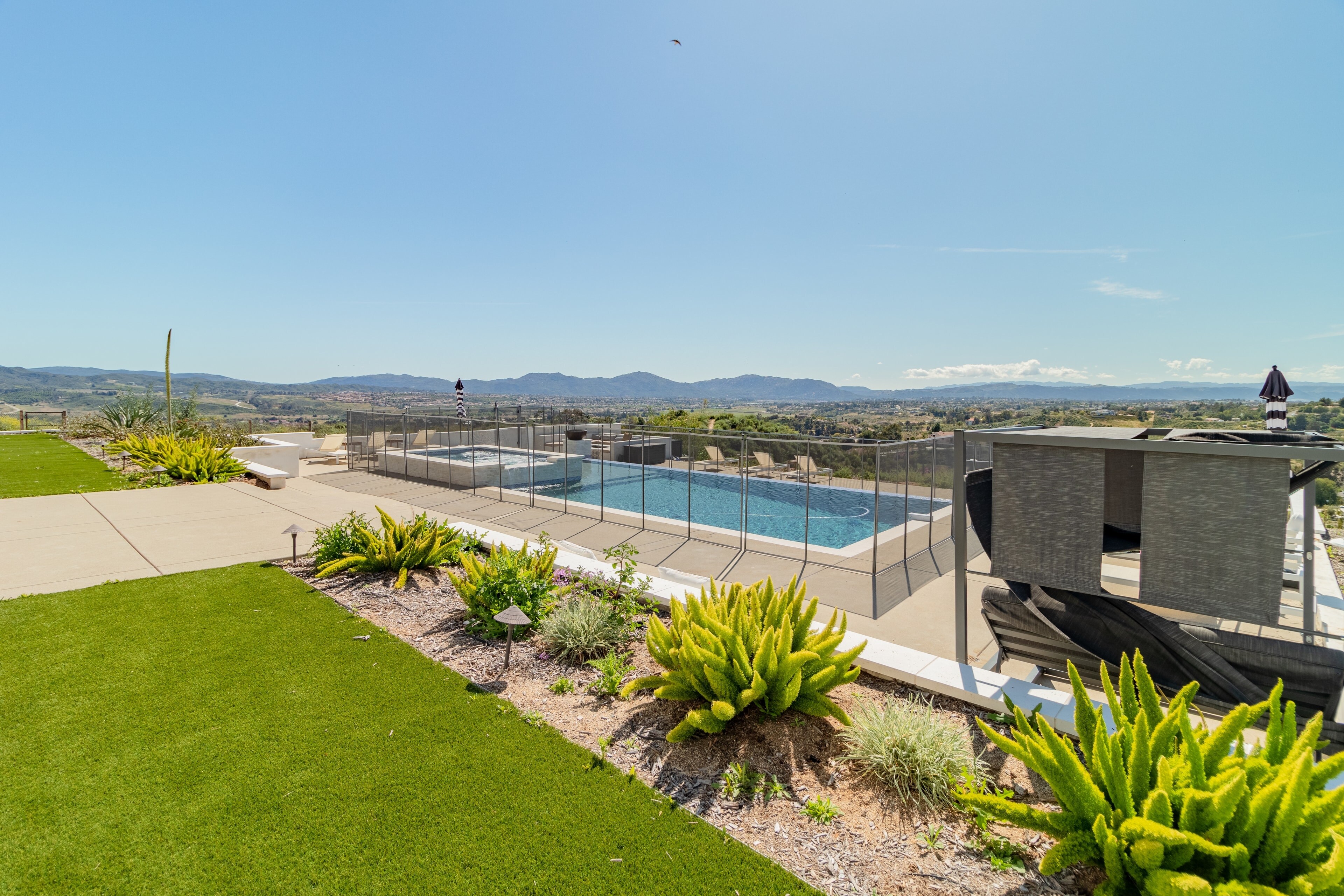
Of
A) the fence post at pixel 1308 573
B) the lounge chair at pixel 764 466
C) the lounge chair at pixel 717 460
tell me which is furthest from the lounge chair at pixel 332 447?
the fence post at pixel 1308 573

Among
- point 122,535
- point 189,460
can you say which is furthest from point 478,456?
point 122,535

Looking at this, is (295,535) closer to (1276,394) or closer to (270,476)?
(270,476)

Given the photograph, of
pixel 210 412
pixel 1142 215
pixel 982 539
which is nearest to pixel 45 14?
pixel 210 412

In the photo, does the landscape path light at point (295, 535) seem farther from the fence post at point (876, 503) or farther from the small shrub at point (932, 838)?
the fence post at point (876, 503)

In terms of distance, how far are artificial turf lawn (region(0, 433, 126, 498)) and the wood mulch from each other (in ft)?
38.1

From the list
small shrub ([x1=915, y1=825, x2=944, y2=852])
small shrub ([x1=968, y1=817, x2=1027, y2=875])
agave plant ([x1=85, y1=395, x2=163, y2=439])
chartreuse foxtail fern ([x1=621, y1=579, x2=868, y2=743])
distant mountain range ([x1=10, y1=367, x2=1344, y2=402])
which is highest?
distant mountain range ([x1=10, y1=367, x2=1344, y2=402])

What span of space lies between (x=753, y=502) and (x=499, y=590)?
7.22 metres

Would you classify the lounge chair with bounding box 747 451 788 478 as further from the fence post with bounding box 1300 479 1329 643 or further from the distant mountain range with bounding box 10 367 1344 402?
the distant mountain range with bounding box 10 367 1344 402

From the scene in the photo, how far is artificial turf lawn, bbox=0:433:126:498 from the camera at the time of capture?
10.6 meters

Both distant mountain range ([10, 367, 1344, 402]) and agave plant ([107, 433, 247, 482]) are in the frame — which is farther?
distant mountain range ([10, 367, 1344, 402])

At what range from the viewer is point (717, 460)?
34.4 feet

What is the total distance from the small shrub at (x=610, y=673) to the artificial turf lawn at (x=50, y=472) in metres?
12.4

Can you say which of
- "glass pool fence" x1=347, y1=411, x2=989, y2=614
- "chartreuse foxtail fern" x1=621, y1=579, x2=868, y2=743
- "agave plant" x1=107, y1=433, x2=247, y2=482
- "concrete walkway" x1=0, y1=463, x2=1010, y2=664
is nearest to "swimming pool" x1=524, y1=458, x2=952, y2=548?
"glass pool fence" x1=347, y1=411, x2=989, y2=614

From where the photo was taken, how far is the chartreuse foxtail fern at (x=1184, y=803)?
146cm
